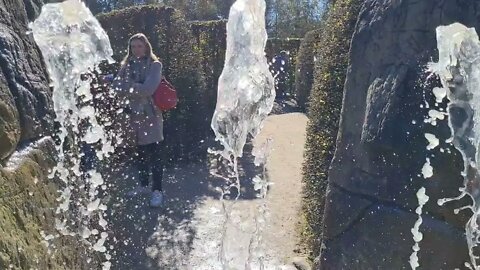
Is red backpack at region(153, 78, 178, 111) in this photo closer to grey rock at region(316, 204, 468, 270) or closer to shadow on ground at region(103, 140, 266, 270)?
shadow on ground at region(103, 140, 266, 270)

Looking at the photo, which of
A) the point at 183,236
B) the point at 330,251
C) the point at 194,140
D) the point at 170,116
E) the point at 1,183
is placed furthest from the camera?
the point at 194,140

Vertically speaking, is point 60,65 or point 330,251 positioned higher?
point 60,65

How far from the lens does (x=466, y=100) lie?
8.26 feet

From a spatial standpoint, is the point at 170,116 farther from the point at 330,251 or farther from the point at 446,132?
the point at 446,132

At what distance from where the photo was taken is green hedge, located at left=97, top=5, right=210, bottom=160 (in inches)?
269

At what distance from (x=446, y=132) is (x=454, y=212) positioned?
0.30 metres

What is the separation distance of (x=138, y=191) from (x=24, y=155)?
2.89 metres

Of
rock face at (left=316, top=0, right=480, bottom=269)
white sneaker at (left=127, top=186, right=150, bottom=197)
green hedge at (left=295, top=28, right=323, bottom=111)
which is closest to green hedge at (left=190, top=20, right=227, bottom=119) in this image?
white sneaker at (left=127, top=186, right=150, bottom=197)

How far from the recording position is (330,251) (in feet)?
9.72

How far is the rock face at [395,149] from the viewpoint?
8.27 feet

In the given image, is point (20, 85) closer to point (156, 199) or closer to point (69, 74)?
point (69, 74)

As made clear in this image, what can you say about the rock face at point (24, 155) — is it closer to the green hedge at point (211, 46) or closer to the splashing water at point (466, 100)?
the splashing water at point (466, 100)

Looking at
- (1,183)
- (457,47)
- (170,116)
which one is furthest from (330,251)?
(170,116)

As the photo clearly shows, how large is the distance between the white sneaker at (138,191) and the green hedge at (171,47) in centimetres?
126
